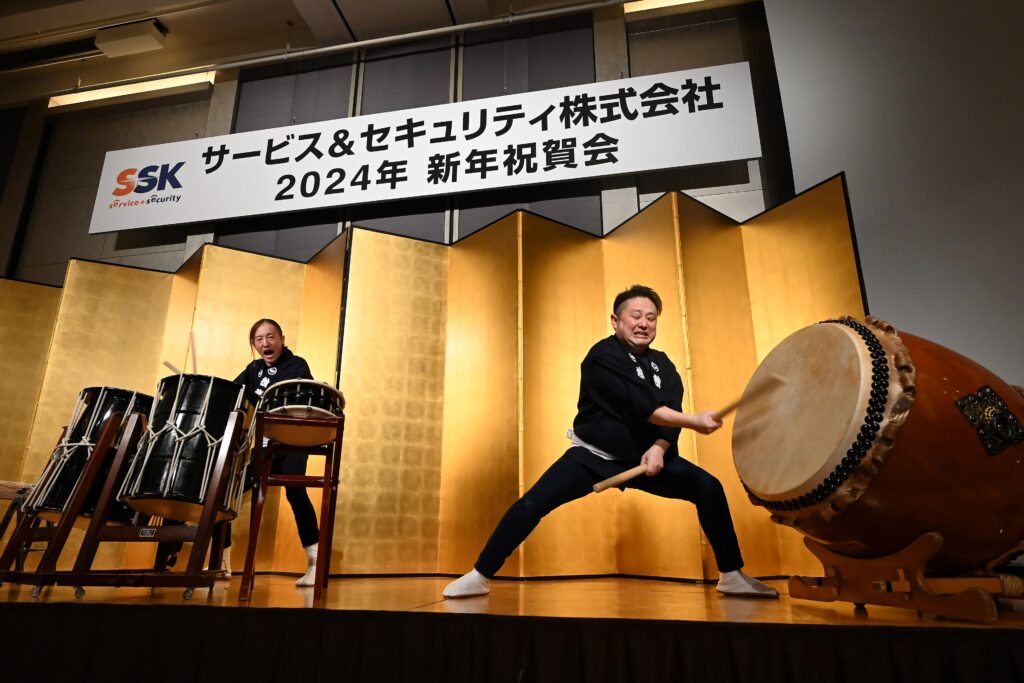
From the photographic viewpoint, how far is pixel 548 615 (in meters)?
1.47

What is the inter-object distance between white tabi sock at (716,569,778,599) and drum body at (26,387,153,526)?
7.42 feet

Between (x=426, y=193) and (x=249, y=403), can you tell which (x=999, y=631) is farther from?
(x=426, y=193)

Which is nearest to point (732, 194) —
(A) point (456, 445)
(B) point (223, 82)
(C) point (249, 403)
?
(A) point (456, 445)

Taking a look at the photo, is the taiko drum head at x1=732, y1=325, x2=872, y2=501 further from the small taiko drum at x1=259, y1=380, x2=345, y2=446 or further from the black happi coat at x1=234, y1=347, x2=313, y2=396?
the black happi coat at x1=234, y1=347, x2=313, y2=396

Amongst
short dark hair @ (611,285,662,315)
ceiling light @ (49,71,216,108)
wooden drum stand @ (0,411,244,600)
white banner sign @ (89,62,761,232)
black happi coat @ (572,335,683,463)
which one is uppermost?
ceiling light @ (49,71,216,108)

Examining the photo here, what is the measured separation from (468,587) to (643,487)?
0.71 meters

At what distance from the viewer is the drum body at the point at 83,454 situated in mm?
2393

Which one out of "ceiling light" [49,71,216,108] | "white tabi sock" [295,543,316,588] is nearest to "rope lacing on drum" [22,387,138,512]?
"white tabi sock" [295,543,316,588]

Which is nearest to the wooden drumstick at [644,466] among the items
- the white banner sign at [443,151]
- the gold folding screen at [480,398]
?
the gold folding screen at [480,398]

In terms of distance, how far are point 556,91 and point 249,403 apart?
3.39 m

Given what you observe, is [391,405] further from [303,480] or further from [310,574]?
[303,480]

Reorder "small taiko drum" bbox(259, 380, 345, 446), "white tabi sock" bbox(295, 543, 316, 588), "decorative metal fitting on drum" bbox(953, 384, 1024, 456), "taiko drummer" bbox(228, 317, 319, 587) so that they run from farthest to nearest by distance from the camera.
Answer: "taiko drummer" bbox(228, 317, 319, 587), "white tabi sock" bbox(295, 543, 316, 588), "small taiko drum" bbox(259, 380, 345, 446), "decorative metal fitting on drum" bbox(953, 384, 1024, 456)

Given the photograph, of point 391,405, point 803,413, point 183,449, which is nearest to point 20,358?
point 391,405

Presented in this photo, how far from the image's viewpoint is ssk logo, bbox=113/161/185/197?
17.5 ft
